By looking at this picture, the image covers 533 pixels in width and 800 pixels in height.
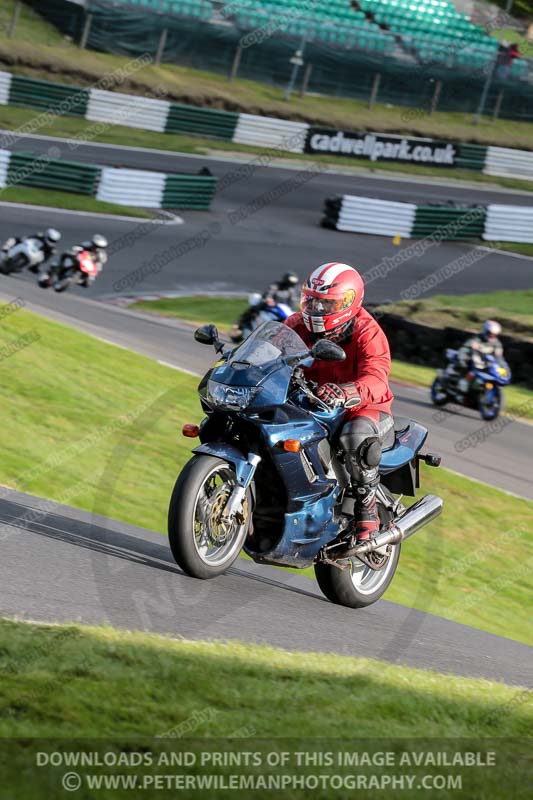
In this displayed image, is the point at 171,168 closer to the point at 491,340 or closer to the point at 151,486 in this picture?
the point at 491,340

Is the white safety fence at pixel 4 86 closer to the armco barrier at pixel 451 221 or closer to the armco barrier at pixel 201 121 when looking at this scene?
the armco barrier at pixel 201 121

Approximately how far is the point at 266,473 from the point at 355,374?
875 millimetres

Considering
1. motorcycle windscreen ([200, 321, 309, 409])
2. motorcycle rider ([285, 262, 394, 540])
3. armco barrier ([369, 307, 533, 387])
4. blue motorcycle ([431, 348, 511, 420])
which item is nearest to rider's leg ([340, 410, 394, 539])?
motorcycle rider ([285, 262, 394, 540])

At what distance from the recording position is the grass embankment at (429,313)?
19797 millimetres

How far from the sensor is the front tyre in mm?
5559

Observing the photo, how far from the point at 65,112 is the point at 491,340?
2073 cm

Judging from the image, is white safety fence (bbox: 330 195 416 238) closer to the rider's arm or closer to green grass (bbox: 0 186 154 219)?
green grass (bbox: 0 186 154 219)

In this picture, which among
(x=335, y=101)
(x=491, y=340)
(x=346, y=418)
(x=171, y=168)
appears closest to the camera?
(x=346, y=418)

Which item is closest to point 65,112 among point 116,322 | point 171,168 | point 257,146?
point 171,168

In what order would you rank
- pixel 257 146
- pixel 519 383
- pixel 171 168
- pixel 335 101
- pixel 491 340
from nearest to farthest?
pixel 491 340, pixel 519 383, pixel 171 168, pixel 257 146, pixel 335 101

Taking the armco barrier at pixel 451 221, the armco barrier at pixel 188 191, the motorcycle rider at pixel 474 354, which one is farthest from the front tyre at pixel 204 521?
the armco barrier at pixel 451 221

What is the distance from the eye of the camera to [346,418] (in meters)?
6.30

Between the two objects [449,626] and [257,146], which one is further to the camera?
[257,146]

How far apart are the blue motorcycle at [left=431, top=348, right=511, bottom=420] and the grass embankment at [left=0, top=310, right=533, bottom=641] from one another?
4.20 metres
